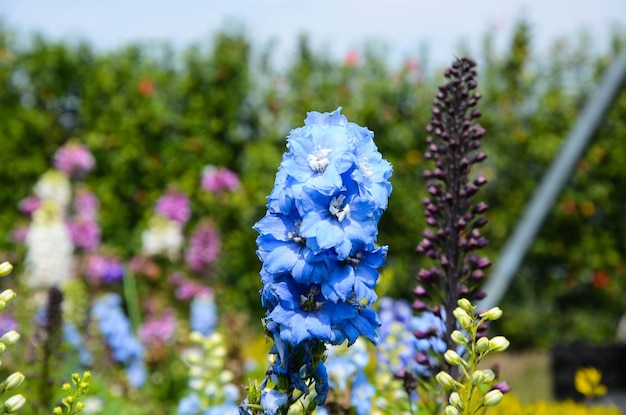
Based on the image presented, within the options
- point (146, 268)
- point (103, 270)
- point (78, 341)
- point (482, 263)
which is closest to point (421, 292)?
point (482, 263)

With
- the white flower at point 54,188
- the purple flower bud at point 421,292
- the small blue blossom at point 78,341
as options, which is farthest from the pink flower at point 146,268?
the purple flower bud at point 421,292

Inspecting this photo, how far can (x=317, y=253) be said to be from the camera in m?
1.32

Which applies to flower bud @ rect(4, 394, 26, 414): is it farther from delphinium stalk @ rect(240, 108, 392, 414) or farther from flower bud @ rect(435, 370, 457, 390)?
flower bud @ rect(435, 370, 457, 390)

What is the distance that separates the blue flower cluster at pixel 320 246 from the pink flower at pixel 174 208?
6975mm

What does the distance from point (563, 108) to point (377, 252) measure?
8.32 m

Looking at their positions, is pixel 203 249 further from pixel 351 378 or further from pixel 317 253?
pixel 317 253

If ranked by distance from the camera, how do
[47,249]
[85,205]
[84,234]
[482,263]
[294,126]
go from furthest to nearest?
[294,126]
[85,205]
[84,234]
[47,249]
[482,263]

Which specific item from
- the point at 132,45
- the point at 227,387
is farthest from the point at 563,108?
the point at 227,387

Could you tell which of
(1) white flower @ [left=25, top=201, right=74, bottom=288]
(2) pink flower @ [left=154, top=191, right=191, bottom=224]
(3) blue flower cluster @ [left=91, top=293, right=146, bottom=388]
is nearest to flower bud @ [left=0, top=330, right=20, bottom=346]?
(3) blue flower cluster @ [left=91, top=293, right=146, bottom=388]

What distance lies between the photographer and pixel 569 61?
9430 millimetres

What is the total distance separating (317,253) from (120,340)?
13.3ft

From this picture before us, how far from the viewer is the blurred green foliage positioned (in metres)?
8.86

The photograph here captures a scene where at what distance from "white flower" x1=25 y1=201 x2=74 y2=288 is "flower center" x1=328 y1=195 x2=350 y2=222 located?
18.1ft

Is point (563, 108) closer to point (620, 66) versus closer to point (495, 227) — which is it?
point (495, 227)
